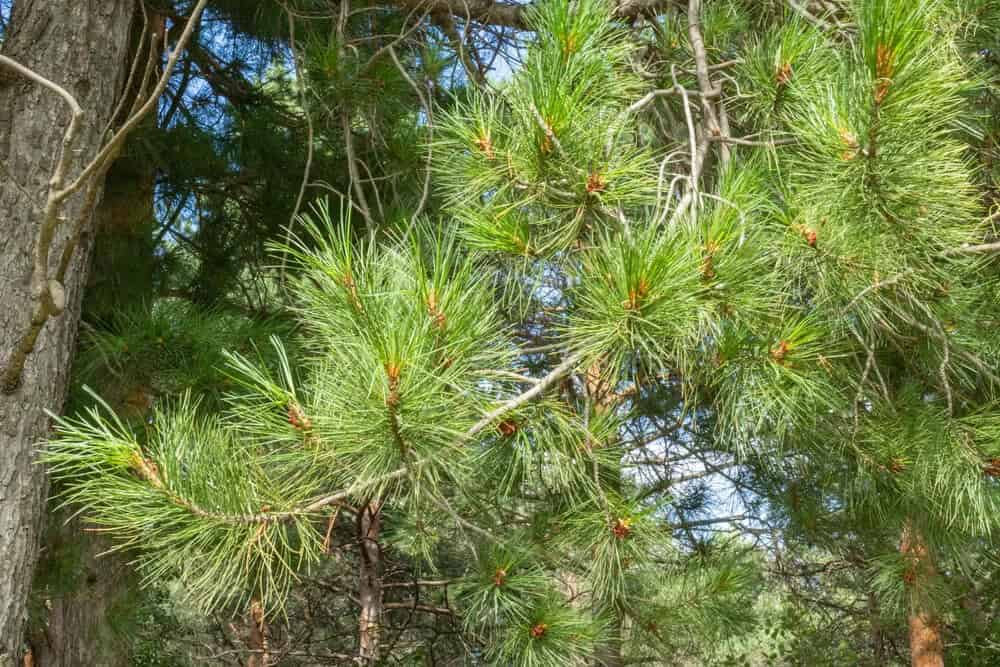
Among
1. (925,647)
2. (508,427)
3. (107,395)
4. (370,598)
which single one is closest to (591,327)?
(508,427)

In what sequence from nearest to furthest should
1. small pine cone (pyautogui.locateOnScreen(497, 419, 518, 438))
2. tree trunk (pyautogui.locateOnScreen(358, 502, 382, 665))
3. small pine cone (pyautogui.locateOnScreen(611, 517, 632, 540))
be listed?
small pine cone (pyautogui.locateOnScreen(497, 419, 518, 438))
small pine cone (pyautogui.locateOnScreen(611, 517, 632, 540))
tree trunk (pyautogui.locateOnScreen(358, 502, 382, 665))

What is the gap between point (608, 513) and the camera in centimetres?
173

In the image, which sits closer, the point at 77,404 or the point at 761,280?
the point at 761,280

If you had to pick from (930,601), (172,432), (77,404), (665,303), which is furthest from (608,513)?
(77,404)

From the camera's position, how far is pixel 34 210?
89.6 inches

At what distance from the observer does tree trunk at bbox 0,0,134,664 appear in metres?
2.11

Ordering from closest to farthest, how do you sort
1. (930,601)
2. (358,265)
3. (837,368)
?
(358,265), (837,368), (930,601)

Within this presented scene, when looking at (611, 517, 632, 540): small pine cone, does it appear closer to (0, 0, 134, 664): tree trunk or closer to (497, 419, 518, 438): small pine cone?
(497, 419, 518, 438): small pine cone

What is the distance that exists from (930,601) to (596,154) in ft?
5.06

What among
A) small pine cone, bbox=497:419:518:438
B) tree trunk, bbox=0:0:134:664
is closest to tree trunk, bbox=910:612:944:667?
small pine cone, bbox=497:419:518:438

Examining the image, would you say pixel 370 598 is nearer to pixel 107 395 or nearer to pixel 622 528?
pixel 107 395

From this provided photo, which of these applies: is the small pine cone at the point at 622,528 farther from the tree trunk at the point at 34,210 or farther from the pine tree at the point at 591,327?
the tree trunk at the point at 34,210

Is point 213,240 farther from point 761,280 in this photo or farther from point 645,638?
point 761,280

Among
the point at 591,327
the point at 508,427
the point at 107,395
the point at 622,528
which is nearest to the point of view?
the point at 591,327
